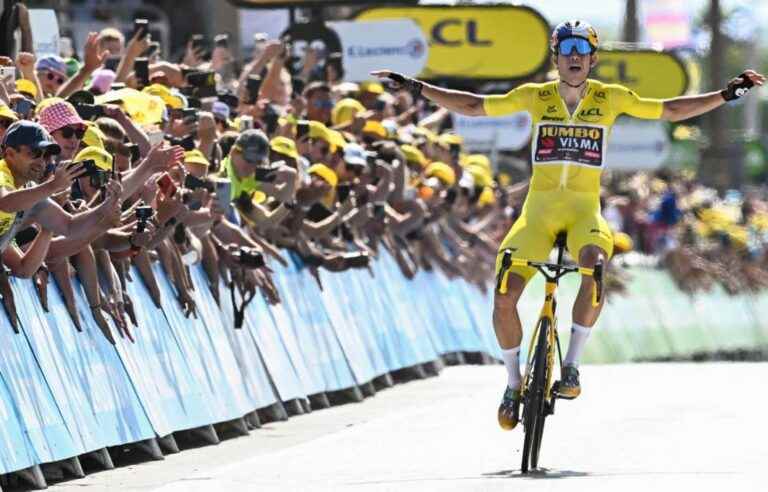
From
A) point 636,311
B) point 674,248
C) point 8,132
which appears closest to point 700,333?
point 636,311

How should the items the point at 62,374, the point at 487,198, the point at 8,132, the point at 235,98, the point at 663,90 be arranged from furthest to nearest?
the point at 663,90, the point at 487,198, the point at 235,98, the point at 62,374, the point at 8,132

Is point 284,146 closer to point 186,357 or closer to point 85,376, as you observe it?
point 186,357

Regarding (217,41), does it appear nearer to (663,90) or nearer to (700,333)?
(700,333)

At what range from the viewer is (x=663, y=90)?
1619 inches

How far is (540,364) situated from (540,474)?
678 mm

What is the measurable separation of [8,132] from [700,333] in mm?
21561

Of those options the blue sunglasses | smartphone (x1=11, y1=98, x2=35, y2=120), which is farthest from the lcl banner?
the blue sunglasses

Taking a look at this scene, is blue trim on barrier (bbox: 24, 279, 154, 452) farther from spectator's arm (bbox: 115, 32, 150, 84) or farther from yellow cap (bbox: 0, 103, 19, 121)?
spectator's arm (bbox: 115, 32, 150, 84)

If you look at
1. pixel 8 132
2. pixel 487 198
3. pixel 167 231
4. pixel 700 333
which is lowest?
pixel 700 333

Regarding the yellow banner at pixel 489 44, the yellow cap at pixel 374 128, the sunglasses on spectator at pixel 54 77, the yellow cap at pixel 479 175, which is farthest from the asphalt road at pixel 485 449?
the yellow banner at pixel 489 44

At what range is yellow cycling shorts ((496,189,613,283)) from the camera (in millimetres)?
14398

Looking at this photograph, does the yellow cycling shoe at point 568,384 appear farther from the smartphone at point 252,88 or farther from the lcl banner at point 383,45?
the lcl banner at point 383,45

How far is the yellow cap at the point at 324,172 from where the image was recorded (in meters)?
20.4

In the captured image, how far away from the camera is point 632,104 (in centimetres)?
1480
